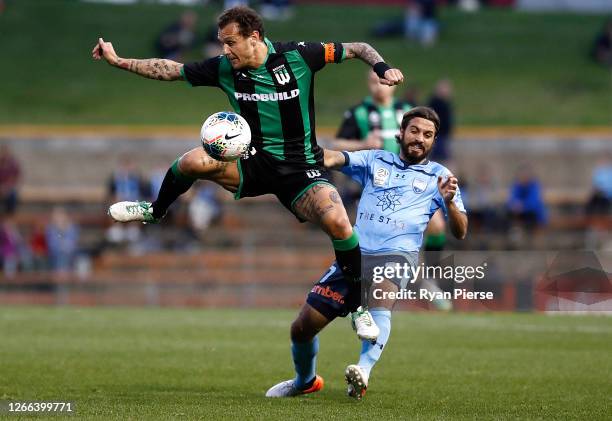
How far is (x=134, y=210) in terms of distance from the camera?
9.41 m

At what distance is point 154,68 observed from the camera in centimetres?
896

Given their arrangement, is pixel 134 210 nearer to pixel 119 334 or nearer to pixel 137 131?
pixel 119 334

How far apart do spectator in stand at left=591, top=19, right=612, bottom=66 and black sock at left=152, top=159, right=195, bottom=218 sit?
26863 mm

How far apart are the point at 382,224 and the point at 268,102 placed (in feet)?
4.13

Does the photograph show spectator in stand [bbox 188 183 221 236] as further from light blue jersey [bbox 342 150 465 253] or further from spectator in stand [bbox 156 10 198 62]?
light blue jersey [bbox 342 150 465 253]

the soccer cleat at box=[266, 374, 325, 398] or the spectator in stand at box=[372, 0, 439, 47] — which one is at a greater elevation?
the spectator in stand at box=[372, 0, 439, 47]

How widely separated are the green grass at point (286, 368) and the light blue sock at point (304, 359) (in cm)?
23

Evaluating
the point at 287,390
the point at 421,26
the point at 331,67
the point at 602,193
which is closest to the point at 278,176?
the point at 287,390

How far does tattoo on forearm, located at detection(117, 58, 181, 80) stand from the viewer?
8.91 meters

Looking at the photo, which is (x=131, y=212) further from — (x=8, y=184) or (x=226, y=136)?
(x=8, y=184)

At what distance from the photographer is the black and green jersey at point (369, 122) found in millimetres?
14258

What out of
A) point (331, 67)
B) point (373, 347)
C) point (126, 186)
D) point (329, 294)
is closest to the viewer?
point (373, 347)

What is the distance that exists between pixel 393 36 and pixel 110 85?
8837mm

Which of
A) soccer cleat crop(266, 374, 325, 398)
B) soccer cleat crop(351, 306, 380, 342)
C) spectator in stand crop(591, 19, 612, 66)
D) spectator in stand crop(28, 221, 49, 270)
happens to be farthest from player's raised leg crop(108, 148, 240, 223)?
spectator in stand crop(591, 19, 612, 66)
